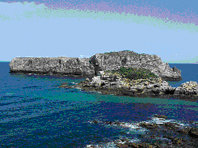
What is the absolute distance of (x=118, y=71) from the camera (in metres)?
99.4

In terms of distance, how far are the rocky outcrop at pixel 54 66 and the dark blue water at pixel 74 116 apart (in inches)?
3069

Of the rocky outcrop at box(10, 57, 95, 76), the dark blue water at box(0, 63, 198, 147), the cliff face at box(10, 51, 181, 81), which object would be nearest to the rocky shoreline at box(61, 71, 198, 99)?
the dark blue water at box(0, 63, 198, 147)

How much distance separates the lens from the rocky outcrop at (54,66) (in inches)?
5714

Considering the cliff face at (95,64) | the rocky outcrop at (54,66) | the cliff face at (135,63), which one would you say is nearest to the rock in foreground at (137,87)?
the cliff face at (95,64)

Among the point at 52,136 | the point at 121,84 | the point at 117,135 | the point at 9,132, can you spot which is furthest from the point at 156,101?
the point at 9,132

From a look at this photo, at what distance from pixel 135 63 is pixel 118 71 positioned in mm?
40856

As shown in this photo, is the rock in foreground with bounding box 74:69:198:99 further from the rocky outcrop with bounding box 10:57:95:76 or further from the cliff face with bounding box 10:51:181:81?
the rocky outcrop with bounding box 10:57:95:76

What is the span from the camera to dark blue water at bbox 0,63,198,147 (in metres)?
31.5

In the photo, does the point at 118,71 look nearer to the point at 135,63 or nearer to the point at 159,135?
the point at 135,63

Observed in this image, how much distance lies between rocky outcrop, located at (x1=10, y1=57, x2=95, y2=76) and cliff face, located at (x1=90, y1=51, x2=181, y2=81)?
7.73m

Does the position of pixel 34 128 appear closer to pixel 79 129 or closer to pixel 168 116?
pixel 79 129

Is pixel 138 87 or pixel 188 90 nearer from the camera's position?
pixel 188 90

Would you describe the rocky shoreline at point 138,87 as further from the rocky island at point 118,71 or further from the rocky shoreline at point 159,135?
the rocky shoreline at point 159,135

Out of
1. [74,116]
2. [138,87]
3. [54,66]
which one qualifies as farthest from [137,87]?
[54,66]
